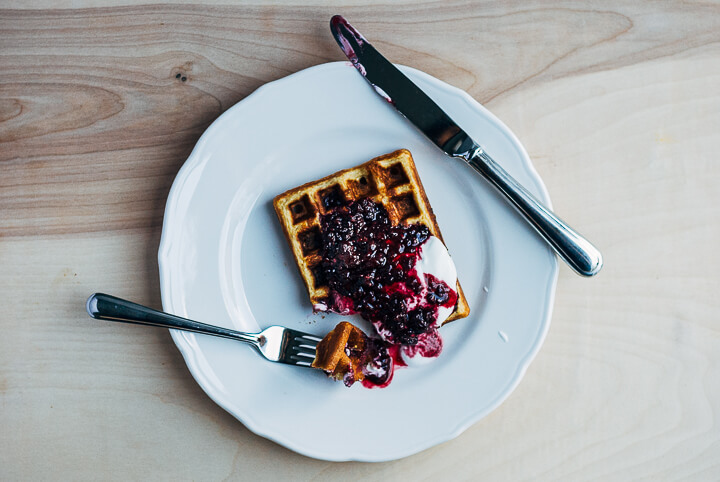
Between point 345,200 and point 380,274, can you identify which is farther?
point 345,200

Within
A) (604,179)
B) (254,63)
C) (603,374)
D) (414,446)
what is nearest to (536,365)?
(603,374)

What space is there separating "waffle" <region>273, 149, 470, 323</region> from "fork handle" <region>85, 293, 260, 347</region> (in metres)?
0.35

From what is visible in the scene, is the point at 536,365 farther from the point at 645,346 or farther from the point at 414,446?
the point at 414,446

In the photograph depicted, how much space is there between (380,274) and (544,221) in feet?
1.74

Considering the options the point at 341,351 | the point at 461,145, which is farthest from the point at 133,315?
the point at 461,145

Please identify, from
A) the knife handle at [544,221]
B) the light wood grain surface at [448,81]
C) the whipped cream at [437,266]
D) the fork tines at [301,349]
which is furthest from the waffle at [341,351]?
the knife handle at [544,221]

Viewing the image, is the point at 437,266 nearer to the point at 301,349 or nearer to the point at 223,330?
the point at 301,349

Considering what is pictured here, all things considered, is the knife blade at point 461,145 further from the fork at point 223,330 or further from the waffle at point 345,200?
the fork at point 223,330

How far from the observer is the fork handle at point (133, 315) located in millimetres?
1611

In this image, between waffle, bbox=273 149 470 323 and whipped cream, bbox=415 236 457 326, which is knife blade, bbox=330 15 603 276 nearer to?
waffle, bbox=273 149 470 323

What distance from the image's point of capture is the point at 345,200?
5.43ft

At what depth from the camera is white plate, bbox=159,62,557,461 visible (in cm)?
167

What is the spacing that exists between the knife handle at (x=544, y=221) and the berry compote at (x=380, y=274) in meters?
0.27

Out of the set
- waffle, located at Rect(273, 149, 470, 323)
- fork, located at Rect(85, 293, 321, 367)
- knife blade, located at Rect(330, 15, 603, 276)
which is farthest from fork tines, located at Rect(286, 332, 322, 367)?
knife blade, located at Rect(330, 15, 603, 276)
